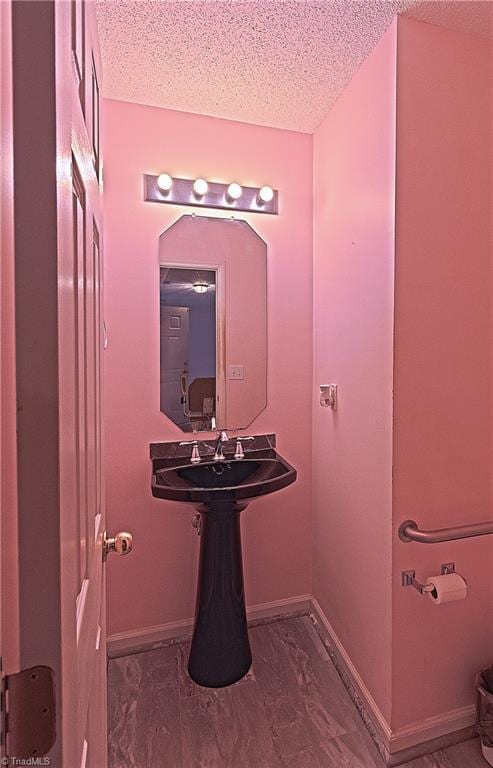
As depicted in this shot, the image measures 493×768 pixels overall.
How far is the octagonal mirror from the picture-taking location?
6.60ft

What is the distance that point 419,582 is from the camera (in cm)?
146

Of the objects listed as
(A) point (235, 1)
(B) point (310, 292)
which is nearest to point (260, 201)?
(B) point (310, 292)

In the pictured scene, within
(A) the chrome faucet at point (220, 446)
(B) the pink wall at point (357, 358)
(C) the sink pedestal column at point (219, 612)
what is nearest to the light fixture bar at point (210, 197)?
(B) the pink wall at point (357, 358)

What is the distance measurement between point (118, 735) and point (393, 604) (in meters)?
1.15

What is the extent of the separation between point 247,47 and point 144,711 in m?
2.61

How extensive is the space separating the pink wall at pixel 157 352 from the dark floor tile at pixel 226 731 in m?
0.44

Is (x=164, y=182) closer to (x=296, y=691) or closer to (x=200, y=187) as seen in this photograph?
(x=200, y=187)

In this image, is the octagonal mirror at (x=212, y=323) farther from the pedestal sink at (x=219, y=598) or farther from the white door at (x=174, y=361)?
the pedestal sink at (x=219, y=598)

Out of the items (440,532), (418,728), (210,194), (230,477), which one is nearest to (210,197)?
(210,194)

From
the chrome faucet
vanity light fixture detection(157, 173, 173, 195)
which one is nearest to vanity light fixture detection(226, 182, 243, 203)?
vanity light fixture detection(157, 173, 173, 195)

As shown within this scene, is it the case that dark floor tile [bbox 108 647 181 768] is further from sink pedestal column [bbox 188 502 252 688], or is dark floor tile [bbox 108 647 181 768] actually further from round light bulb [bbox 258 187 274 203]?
round light bulb [bbox 258 187 274 203]

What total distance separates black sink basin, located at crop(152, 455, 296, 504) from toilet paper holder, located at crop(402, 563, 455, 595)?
1.77 feet

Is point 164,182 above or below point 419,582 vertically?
above

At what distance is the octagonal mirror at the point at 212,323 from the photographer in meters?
2.01
